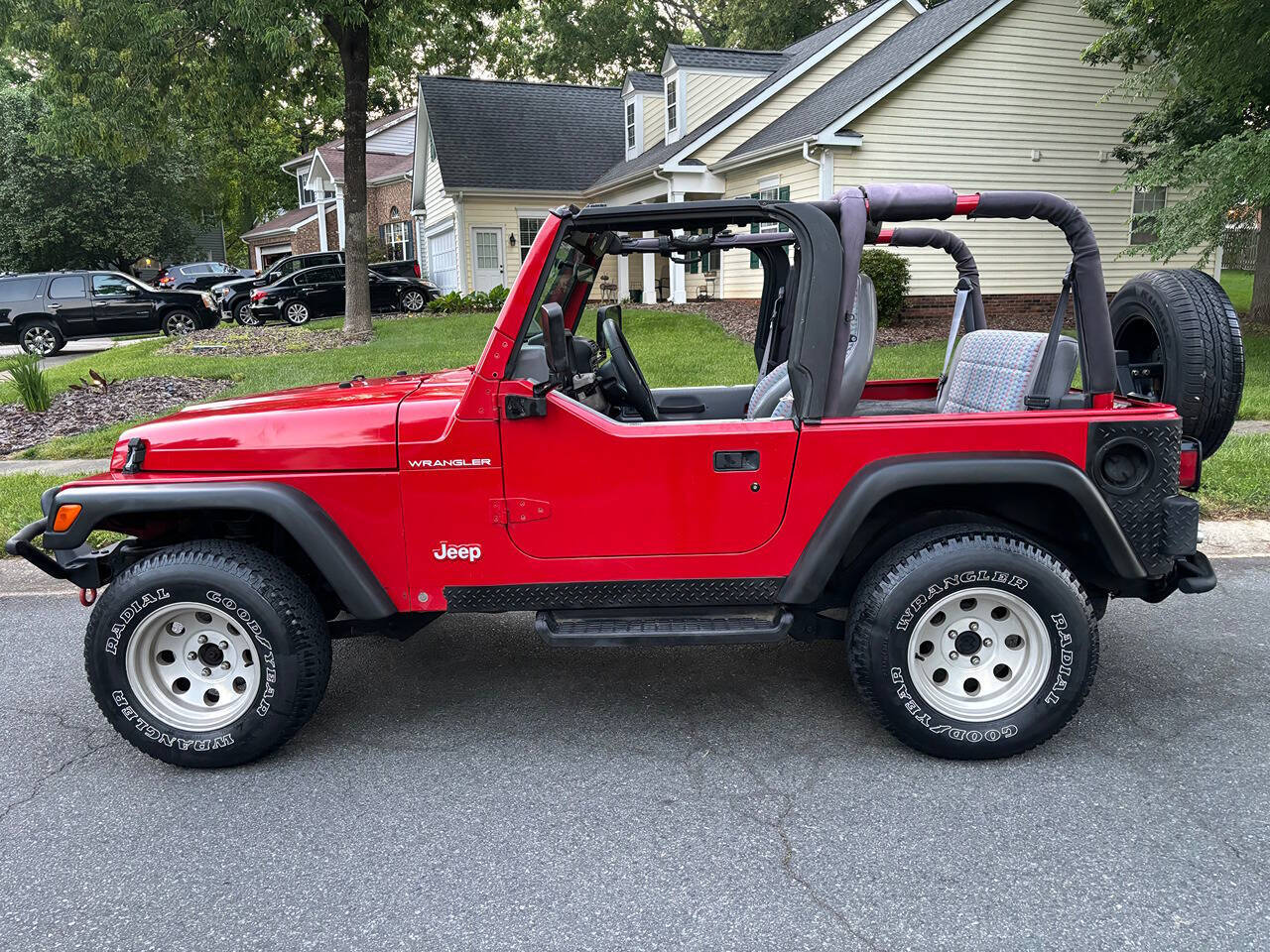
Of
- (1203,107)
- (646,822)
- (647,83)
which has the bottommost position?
(646,822)

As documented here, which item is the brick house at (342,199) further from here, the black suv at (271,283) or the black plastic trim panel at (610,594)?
the black plastic trim panel at (610,594)

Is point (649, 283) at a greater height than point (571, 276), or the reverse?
point (649, 283)

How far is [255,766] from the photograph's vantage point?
3291 mm

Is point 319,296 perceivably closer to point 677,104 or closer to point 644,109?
point 644,109

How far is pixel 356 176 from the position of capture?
17016mm

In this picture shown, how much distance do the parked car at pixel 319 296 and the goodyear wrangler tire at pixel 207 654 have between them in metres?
19.6

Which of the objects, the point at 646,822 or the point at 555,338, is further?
the point at 555,338

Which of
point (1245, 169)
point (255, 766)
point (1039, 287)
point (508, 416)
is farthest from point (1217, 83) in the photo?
point (255, 766)

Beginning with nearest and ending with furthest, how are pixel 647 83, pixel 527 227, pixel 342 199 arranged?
1. pixel 647 83
2. pixel 527 227
3. pixel 342 199

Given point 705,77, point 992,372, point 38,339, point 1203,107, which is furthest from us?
point 705,77

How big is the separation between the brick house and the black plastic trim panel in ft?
94.8

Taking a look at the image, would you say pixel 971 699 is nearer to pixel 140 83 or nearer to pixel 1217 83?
pixel 1217 83

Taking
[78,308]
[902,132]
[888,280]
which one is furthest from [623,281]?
[78,308]

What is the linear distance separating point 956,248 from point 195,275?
38513 millimetres
